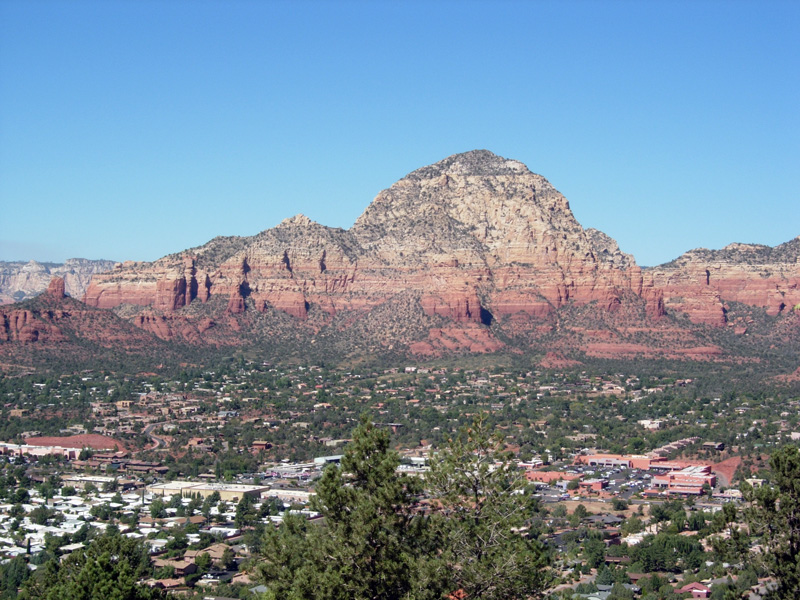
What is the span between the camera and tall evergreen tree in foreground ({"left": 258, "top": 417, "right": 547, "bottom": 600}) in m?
31.0

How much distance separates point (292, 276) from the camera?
609ft

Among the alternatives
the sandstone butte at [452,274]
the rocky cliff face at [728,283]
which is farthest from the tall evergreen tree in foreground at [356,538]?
the rocky cliff face at [728,283]

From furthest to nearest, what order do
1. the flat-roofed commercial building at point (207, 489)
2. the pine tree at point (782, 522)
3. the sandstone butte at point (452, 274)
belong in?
the sandstone butte at point (452, 274) < the flat-roofed commercial building at point (207, 489) < the pine tree at point (782, 522)

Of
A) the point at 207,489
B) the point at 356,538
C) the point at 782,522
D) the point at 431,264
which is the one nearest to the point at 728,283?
the point at 431,264

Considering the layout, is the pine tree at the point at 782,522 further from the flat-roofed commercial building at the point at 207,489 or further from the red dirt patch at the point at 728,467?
the red dirt patch at the point at 728,467

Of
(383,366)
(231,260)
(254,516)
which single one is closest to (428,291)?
(383,366)

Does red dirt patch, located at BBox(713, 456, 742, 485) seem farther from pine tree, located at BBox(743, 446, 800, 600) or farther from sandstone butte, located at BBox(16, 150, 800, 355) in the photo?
sandstone butte, located at BBox(16, 150, 800, 355)

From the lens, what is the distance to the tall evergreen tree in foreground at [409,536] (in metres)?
31.0

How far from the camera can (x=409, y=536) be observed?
32156mm

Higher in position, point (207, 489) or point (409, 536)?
point (409, 536)

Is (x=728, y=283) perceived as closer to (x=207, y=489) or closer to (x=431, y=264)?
(x=431, y=264)

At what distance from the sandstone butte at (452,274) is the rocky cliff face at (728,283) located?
0.70 feet

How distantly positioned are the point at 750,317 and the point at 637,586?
133 meters

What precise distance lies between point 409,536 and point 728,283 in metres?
169
